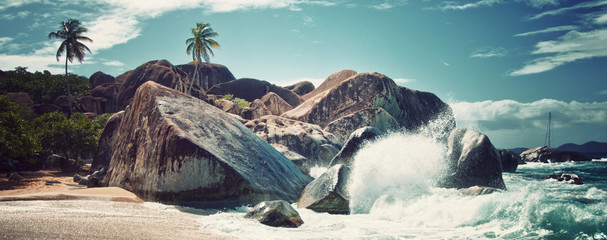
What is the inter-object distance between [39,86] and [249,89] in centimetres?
3037

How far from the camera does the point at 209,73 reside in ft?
236

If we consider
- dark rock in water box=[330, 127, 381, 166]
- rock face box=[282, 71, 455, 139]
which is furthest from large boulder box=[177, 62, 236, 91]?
dark rock in water box=[330, 127, 381, 166]

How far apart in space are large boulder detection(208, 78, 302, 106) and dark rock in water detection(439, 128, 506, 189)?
50.5 metres

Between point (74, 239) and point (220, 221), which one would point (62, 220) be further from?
point (220, 221)

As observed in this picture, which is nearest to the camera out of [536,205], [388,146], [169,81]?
[536,205]

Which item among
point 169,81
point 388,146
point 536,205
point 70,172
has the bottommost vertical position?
point 70,172

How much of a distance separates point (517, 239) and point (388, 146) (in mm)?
6052

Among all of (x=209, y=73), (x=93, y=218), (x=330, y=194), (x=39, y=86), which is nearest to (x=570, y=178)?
(x=330, y=194)

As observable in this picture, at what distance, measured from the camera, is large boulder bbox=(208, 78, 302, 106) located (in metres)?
62.7

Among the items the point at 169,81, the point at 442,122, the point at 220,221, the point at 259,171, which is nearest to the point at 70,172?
the point at 259,171

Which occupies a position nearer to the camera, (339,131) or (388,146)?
(388,146)

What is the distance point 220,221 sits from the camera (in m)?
7.00

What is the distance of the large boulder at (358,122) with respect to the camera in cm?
3191

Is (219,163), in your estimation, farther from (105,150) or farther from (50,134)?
(50,134)
